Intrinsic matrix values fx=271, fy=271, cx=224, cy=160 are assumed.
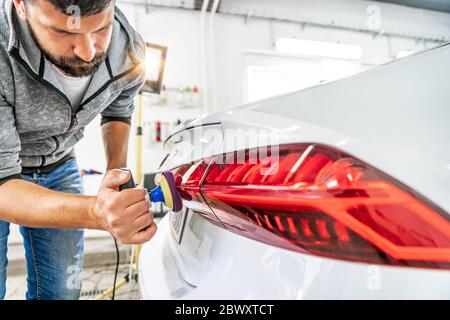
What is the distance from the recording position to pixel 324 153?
346 mm

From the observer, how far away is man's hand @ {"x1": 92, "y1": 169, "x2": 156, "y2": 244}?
50cm

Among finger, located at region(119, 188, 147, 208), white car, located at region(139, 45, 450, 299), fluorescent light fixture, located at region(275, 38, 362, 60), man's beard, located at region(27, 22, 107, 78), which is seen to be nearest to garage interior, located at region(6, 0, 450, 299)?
fluorescent light fixture, located at region(275, 38, 362, 60)

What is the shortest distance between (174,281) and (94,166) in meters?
2.55

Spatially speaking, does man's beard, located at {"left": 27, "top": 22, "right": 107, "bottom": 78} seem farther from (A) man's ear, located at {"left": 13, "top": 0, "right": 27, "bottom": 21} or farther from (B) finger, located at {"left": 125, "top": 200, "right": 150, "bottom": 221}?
(B) finger, located at {"left": 125, "top": 200, "right": 150, "bottom": 221}

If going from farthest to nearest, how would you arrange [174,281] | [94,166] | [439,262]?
[94,166] < [174,281] < [439,262]

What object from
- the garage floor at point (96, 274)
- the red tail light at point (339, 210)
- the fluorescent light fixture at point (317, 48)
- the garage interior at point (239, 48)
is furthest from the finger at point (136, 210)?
the fluorescent light fixture at point (317, 48)

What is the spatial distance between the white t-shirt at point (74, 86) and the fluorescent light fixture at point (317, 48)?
10.1ft

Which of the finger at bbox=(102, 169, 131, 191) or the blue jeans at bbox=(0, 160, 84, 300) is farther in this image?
the blue jeans at bbox=(0, 160, 84, 300)

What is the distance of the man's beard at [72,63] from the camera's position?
2.41ft

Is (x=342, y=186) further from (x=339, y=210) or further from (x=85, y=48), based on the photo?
(x=85, y=48)

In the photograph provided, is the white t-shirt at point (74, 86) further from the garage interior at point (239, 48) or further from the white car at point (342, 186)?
the garage interior at point (239, 48)
